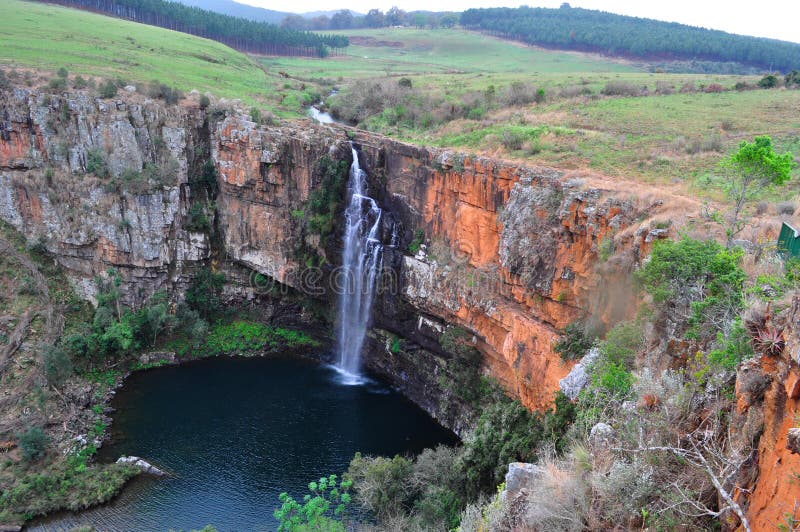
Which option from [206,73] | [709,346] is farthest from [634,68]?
[709,346]

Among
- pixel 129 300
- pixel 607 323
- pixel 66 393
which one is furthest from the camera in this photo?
pixel 129 300

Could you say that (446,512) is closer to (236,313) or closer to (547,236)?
(547,236)

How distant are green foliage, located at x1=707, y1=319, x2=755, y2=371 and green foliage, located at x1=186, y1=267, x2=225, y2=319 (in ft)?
112

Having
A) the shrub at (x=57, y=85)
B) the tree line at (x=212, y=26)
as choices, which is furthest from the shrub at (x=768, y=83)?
the tree line at (x=212, y=26)

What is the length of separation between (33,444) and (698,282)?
93.3 ft

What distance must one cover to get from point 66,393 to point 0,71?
2021cm

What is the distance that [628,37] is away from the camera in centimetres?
8169

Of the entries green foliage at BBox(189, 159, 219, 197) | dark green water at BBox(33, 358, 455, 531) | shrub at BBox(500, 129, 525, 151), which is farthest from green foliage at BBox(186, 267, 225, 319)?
shrub at BBox(500, 129, 525, 151)

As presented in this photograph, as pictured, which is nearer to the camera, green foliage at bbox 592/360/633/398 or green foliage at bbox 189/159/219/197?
green foliage at bbox 592/360/633/398

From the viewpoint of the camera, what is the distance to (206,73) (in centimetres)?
4828

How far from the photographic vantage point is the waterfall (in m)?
35.2

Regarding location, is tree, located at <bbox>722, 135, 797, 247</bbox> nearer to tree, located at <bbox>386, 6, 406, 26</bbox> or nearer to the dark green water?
the dark green water

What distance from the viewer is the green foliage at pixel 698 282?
13188 mm

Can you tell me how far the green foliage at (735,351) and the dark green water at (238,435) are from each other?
19548 mm
